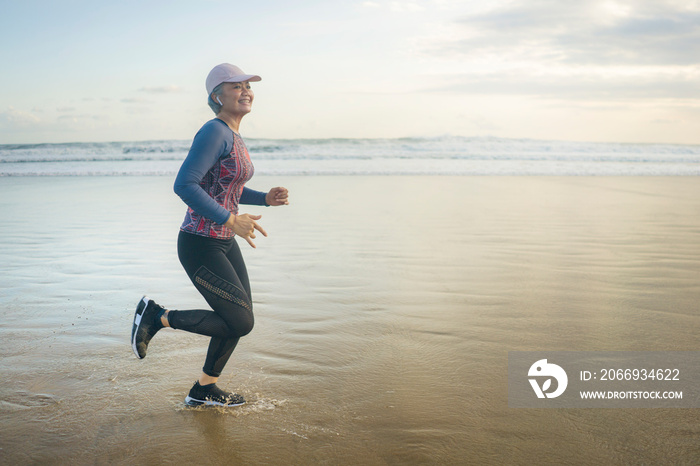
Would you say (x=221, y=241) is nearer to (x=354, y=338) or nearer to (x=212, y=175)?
(x=212, y=175)

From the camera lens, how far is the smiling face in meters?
3.01

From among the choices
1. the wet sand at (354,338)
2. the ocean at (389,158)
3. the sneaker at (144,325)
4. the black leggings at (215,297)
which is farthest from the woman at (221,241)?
the ocean at (389,158)

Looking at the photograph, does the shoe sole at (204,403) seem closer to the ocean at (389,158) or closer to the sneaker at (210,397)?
the sneaker at (210,397)

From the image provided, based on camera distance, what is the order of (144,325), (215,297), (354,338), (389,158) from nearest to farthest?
(215,297) < (144,325) < (354,338) < (389,158)

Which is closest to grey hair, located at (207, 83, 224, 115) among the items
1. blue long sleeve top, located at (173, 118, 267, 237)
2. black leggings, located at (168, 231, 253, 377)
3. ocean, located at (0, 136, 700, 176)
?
blue long sleeve top, located at (173, 118, 267, 237)

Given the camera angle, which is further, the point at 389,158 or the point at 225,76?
the point at 389,158

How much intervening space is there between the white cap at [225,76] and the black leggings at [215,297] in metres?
0.82

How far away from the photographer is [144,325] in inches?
126

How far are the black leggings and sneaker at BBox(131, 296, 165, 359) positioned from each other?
7.8 inches

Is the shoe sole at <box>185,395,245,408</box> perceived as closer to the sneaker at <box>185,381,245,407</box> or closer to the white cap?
the sneaker at <box>185,381,245,407</box>

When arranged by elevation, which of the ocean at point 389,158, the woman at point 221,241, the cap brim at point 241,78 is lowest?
the ocean at point 389,158

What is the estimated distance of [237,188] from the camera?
10.2 ft

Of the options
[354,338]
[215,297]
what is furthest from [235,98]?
[354,338]

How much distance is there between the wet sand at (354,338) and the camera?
8.60 ft
